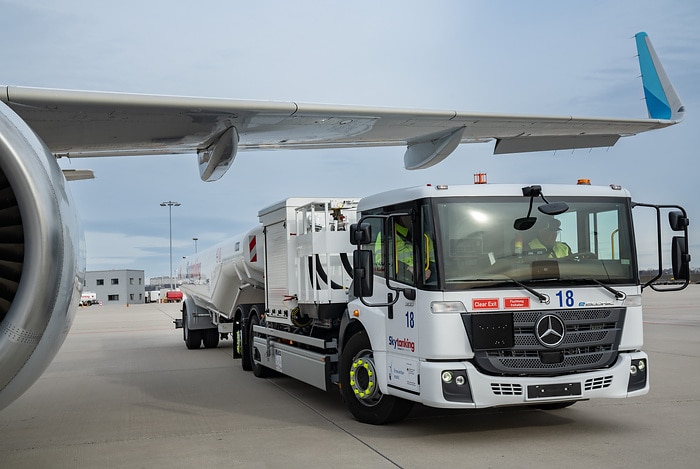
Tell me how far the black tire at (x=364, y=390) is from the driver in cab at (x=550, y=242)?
6.42 ft

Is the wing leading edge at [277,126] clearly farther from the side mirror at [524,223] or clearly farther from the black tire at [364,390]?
the black tire at [364,390]

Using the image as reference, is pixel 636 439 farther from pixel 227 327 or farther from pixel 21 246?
pixel 227 327

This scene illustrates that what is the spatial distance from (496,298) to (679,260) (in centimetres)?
172

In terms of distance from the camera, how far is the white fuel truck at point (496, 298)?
6.79m

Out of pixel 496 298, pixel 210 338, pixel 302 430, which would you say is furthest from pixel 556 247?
pixel 210 338

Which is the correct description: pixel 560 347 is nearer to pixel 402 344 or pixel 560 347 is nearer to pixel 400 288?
pixel 402 344

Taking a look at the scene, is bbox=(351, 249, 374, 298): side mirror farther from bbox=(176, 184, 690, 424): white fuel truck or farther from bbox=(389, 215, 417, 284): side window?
bbox=(389, 215, 417, 284): side window

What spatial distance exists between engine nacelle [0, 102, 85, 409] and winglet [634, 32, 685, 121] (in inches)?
267

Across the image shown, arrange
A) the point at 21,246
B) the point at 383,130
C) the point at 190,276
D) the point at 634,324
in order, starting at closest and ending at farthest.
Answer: the point at 21,246 → the point at 634,324 → the point at 383,130 → the point at 190,276

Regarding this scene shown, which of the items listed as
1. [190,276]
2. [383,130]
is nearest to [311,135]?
[383,130]

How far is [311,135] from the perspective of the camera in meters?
8.17

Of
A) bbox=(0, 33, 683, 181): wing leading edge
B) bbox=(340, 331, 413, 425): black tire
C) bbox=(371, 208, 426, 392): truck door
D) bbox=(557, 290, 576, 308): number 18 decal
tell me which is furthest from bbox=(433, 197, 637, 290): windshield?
bbox=(340, 331, 413, 425): black tire

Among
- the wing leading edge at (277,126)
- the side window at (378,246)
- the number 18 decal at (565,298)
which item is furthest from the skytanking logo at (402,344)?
the wing leading edge at (277,126)

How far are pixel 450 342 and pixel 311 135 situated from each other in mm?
2762
